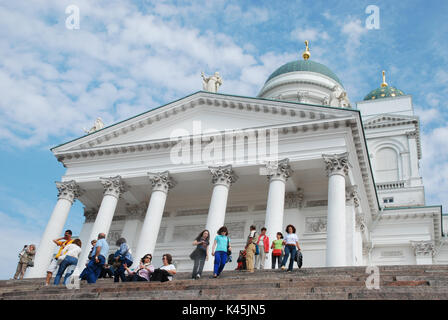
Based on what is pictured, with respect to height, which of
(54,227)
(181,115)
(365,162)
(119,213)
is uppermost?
(181,115)

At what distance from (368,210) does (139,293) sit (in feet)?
62.2

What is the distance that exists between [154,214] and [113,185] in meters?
3.11

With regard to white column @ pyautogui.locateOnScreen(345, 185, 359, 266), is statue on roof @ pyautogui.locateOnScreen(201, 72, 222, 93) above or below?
above

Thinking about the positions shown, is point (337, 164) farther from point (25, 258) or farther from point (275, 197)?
point (25, 258)

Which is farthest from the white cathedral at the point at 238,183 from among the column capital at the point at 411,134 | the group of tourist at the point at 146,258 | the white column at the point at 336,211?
the column capital at the point at 411,134

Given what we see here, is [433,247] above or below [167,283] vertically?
above

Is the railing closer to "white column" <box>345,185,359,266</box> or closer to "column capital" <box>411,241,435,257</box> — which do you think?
"column capital" <box>411,241,435,257</box>

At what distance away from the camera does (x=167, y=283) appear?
35.6ft

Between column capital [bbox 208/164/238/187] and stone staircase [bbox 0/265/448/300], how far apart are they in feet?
26.6

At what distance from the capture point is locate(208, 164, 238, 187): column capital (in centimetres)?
2119

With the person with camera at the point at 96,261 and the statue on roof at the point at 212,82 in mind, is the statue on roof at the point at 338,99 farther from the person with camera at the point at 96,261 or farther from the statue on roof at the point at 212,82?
the person with camera at the point at 96,261

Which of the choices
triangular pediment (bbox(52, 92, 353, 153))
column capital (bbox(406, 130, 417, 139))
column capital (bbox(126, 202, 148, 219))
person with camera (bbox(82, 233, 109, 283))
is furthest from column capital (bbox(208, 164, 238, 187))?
column capital (bbox(406, 130, 417, 139))
